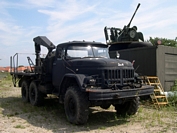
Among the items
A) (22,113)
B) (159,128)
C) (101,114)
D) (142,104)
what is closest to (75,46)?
(101,114)

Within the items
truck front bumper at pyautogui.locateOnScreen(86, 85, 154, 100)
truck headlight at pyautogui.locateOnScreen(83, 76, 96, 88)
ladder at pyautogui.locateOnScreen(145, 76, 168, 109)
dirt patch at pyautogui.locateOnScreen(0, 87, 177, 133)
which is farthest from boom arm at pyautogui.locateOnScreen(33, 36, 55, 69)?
ladder at pyautogui.locateOnScreen(145, 76, 168, 109)

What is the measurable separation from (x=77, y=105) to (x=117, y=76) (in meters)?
1.36

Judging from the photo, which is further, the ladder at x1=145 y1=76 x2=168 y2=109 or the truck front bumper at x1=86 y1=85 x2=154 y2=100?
the ladder at x1=145 y1=76 x2=168 y2=109

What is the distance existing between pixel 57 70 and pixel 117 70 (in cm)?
230

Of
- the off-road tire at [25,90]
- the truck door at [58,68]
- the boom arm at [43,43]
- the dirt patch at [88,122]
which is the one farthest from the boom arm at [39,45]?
the dirt patch at [88,122]

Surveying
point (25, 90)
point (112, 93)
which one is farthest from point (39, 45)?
point (112, 93)

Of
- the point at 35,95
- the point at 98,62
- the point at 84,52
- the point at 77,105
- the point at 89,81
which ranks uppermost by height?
the point at 84,52

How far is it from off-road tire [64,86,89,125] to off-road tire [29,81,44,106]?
277 centimetres

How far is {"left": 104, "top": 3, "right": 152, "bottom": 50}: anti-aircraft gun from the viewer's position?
13.2 meters

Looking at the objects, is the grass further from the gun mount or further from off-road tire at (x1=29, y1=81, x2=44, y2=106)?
the gun mount

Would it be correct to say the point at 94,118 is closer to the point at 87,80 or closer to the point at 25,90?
the point at 87,80

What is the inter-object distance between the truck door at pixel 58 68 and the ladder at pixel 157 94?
399 centimetres

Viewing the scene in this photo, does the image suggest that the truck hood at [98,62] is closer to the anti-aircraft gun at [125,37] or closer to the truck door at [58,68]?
the truck door at [58,68]

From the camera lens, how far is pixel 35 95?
908 cm
